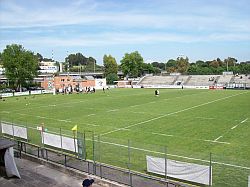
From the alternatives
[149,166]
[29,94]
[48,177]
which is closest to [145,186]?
[149,166]

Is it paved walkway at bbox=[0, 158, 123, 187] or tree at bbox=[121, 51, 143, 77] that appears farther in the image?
tree at bbox=[121, 51, 143, 77]

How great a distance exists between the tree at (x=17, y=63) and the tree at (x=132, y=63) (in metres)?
49.8

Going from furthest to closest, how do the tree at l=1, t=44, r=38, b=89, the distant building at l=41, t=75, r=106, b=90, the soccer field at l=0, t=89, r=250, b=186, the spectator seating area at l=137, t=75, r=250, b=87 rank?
the spectator seating area at l=137, t=75, r=250, b=87 < the tree at l=1, t=44, r=38, b=89 < the distant building at l=41, t=75, r=106, b=90 < the soccer field at l=0, t=89, r=250, b=186

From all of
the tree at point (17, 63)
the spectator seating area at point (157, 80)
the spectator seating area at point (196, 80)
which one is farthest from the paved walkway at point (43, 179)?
the spectator seating area at point (157, 80)

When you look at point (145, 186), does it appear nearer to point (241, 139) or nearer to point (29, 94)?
point (241, 139)

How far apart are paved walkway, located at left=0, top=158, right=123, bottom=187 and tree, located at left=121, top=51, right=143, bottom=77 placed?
110m

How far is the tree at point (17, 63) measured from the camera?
261ft

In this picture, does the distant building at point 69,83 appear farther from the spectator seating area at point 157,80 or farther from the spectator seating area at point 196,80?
the spectator seating area at point 196,80

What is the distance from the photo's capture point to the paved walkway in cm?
1391

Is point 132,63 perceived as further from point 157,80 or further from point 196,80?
point 196,80

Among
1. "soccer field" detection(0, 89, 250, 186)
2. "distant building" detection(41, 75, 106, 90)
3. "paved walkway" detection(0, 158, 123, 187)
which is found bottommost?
"paved walkway" detection(0, 158, 123, 187)

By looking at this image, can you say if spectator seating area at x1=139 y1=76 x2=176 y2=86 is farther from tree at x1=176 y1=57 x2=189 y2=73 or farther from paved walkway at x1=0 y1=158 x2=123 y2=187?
paved walkway at x1=0 y1=158 x2=123 y2=187

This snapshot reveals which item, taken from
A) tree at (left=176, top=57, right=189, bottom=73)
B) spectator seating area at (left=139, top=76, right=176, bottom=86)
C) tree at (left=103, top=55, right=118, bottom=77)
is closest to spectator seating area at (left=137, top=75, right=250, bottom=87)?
spectator seating area at (left=139, top=76, right=176, bottom=86)

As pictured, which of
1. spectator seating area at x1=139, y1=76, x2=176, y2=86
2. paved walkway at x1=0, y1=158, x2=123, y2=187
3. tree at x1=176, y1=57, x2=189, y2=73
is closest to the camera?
paved walkway at x1=0, y1=158, x2=123, y2=187
